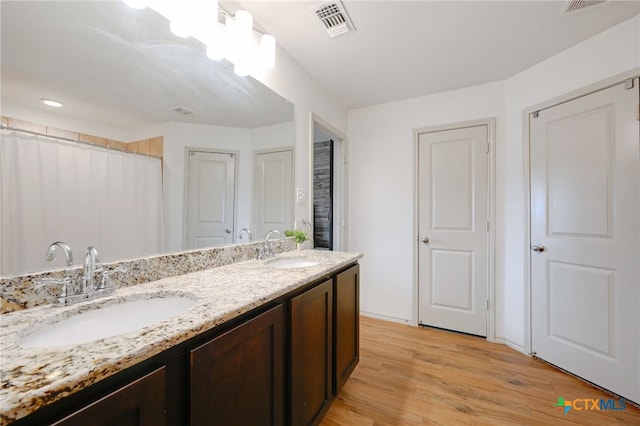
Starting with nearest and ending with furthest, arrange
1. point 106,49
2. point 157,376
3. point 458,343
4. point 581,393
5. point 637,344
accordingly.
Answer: point 157,376 → point 106,49 → point 637,344 → point 581,393 → point 458,343

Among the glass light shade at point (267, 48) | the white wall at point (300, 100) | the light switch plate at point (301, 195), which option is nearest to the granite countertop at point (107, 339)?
the light switch plate at point (301, 195)

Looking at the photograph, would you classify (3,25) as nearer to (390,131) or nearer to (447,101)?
(390,131)

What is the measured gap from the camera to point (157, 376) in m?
0.58

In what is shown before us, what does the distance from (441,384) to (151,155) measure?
2221 millimetres

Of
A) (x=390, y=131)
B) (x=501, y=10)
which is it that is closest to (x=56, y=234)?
(x=501, y=10)

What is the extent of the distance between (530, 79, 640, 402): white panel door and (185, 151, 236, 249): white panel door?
237 cm

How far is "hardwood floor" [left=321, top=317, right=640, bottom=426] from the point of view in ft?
4.96

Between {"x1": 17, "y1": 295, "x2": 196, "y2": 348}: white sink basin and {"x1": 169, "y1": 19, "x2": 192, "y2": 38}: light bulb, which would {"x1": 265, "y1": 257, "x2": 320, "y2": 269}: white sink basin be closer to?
{"x1": 17, "y1": 295, "x2": 196, "y2": 348}: white sink basin

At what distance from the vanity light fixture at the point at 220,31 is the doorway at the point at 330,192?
1.19 meters

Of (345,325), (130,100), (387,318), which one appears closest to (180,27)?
(130,100)

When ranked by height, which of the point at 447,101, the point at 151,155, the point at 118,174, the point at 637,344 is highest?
the point at 447,101

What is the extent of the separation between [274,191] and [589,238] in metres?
2.22

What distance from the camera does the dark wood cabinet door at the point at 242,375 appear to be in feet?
2.31

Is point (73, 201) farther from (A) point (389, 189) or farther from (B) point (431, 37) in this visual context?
(A) point (389, 189)
